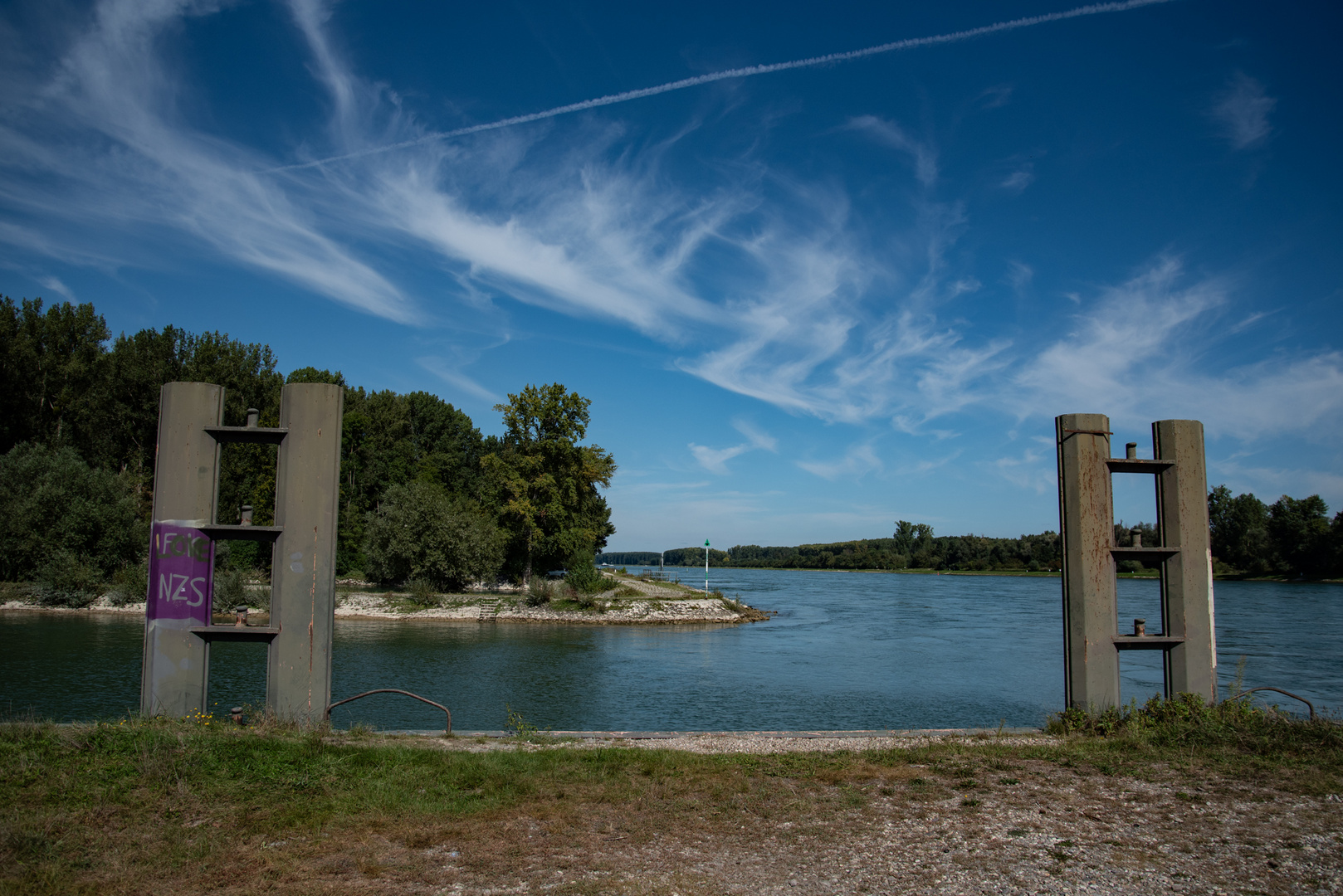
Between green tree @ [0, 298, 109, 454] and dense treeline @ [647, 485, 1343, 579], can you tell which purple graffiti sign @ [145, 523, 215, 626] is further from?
dense treeline @ [647, 485, 1343, 579]

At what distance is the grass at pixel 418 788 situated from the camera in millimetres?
5469

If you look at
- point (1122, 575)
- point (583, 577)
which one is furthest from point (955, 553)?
point (583, 577)

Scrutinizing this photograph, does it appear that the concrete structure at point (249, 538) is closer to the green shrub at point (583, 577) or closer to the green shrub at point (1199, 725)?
the green shrub at point (1199, 725)

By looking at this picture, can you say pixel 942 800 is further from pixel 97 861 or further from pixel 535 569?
pixel 535 569

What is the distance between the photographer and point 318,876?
5.30 meters

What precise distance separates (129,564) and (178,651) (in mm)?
41046

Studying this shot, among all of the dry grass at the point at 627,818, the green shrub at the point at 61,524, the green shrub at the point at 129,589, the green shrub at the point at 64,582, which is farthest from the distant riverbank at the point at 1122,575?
the green shrub at the point at 64,582

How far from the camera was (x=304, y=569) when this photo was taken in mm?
9742

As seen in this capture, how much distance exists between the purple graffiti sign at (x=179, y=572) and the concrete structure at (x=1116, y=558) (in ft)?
37.2

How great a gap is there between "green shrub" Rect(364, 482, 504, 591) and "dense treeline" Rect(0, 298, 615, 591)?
91 mm

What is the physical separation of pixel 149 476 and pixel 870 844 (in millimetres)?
61725

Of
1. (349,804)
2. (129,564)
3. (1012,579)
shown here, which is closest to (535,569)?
(129,564)

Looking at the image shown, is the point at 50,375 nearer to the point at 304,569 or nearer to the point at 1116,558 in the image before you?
the point at 304,569

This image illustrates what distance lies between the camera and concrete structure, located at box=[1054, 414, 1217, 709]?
35.2 feet
